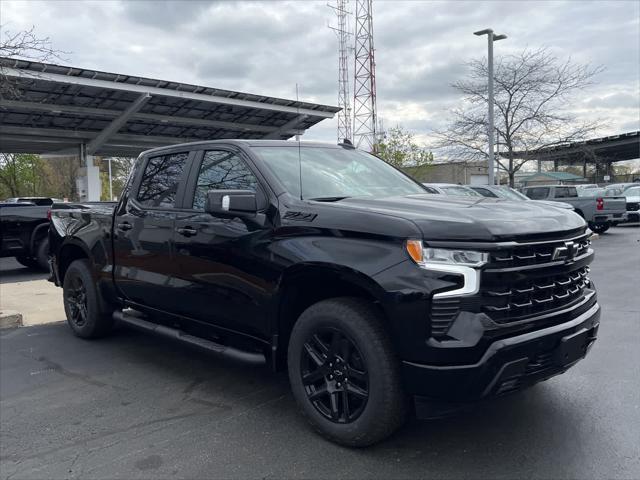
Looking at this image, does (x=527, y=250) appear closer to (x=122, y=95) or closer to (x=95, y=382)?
(x=95, y=382)

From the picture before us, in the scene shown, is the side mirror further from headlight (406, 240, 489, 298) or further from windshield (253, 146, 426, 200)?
headlight (406, 240, 489, 298)

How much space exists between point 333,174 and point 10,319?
4.89 metres

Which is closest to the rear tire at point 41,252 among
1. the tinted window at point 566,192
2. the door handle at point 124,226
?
the door handle at point 124,226

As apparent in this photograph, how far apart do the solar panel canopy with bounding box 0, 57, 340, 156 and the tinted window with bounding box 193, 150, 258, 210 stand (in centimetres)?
1764

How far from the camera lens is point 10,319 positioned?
6934 mm

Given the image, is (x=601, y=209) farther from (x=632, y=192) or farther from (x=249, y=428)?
(x=249, y=428)

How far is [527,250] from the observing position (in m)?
3.09

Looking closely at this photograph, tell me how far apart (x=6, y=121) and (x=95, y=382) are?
24068mm

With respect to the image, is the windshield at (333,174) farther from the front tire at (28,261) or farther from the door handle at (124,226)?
the front tire at (28,261)

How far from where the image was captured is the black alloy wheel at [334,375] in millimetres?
3281

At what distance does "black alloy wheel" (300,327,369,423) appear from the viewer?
10.8 ft

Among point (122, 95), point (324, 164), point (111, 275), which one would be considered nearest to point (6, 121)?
point (122, 95)

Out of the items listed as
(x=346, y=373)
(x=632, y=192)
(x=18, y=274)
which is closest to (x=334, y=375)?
(x=346, y=373)

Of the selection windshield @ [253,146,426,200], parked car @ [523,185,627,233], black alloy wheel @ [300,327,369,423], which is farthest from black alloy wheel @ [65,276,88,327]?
parked car @ [523,185,627,233]
